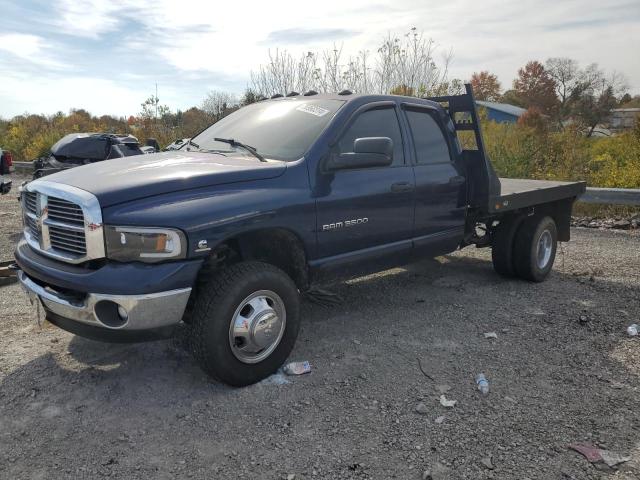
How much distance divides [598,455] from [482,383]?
2.81ft

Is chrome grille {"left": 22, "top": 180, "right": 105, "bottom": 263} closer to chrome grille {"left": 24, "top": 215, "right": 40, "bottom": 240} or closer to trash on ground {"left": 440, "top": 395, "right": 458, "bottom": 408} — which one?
chrome grille {"left": 24, "top": 215, "right": 40, "bottom": 240}

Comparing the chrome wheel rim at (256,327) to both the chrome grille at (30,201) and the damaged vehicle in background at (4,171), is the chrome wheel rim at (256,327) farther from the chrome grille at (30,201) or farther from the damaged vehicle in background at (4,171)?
the damaged vehicle in background at (4,171)

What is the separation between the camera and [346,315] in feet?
16.3

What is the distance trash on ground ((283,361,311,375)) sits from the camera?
3.75 m

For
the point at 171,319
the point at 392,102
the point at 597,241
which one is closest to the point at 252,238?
the point at 171,319

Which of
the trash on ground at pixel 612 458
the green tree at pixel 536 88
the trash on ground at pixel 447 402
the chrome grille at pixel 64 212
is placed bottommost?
the trash on ground at pixel 612 458

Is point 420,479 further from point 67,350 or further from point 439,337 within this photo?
point 67,350

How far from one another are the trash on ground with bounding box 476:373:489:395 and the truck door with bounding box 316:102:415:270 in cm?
123

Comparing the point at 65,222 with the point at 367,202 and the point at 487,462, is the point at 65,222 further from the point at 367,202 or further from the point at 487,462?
the point at 487,462

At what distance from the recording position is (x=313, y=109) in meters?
4.36

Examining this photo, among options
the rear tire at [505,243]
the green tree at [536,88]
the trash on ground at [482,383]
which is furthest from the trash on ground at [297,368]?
the green tree at [536,88]

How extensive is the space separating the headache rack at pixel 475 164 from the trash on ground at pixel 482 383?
200cm

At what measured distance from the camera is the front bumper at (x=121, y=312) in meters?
3.04

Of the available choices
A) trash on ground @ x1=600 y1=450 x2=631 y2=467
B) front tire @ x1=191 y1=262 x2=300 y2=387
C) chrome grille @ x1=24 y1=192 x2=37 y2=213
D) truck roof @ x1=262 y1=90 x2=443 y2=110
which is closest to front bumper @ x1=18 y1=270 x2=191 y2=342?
front tire @ x1=191 y1=262 x2=300 y2=387
